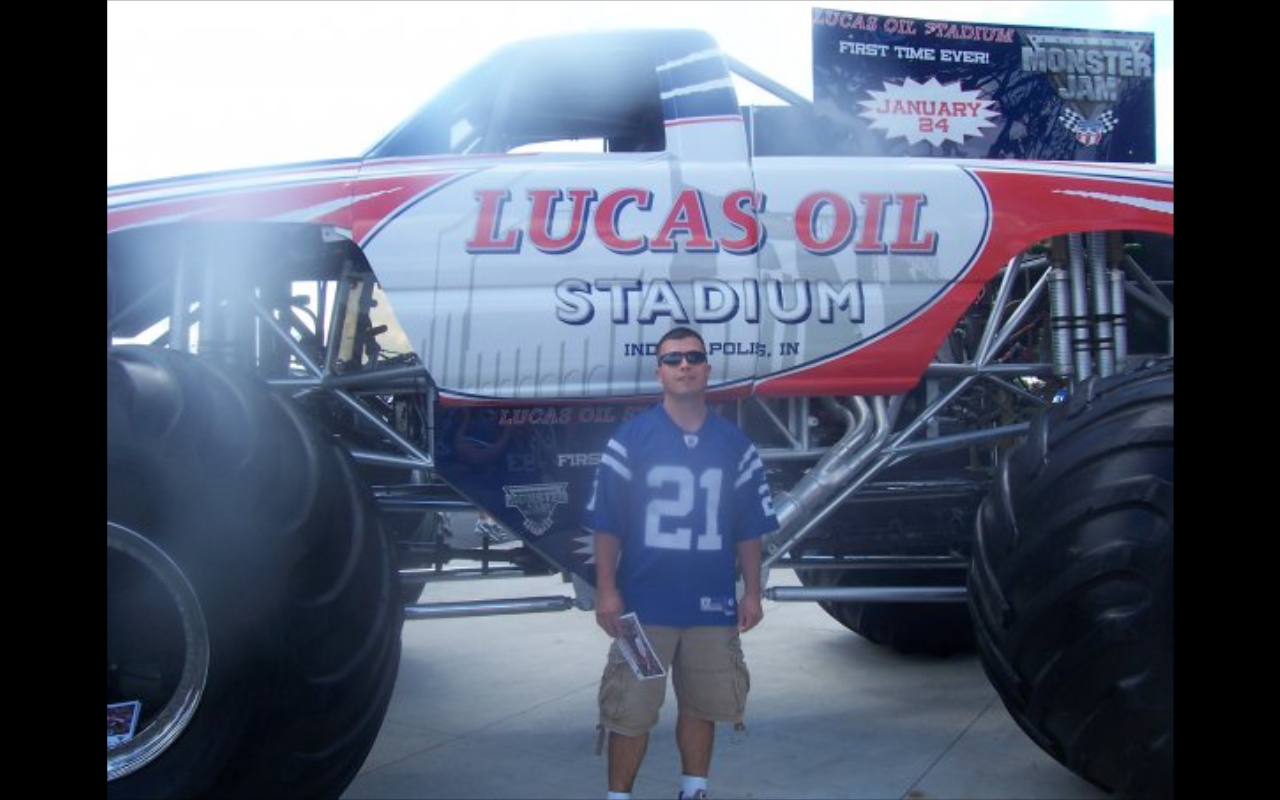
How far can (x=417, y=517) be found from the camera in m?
4.91

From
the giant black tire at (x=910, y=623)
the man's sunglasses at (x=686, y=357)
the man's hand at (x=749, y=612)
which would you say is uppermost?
the man's sunglasses at (x=686, y=357)

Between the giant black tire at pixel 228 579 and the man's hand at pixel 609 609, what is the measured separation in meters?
0.66

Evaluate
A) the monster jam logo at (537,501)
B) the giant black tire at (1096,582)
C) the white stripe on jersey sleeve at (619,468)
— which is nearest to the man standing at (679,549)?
the white stripe on jersey sleeve at (619,468)

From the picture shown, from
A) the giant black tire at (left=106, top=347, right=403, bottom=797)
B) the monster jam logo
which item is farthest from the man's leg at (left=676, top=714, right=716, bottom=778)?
the giant black tire at (left=106, top=347, right=403, bottom=797)

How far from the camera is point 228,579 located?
302 centimetres

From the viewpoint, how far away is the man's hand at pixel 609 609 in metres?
3.29

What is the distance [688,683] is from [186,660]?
1371 millimetres

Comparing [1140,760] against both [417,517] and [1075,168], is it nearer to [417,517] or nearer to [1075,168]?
[1075,168]

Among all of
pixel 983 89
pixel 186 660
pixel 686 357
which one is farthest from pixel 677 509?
pixel 983 89

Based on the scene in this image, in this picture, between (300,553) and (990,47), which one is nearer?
(300,553)

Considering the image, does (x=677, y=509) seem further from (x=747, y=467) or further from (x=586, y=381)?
(x=586, y=381)

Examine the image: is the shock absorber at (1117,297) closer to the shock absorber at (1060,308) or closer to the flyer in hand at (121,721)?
the shock absorber at (1060,308)
